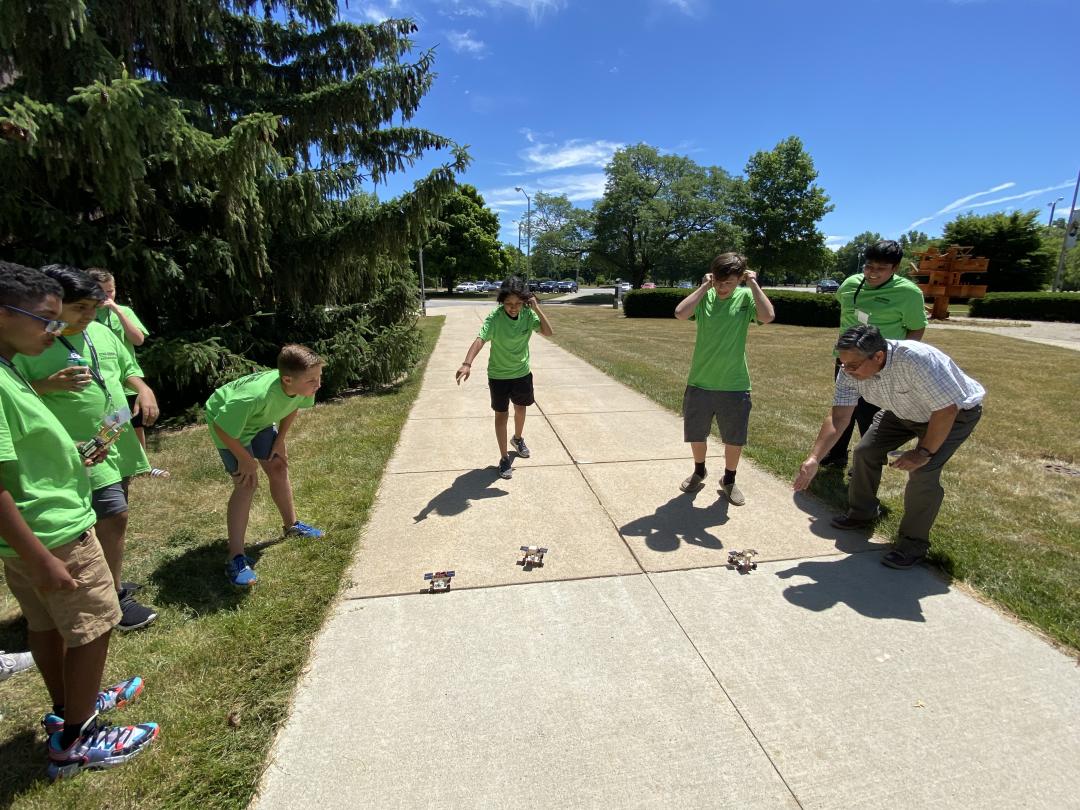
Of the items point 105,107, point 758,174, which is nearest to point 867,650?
point 105,107

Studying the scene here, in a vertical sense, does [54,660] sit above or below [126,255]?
below

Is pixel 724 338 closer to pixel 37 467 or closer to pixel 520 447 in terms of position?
pixel 520 447

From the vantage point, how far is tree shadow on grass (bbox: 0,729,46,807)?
1.83 m

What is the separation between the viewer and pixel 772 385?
30.6ft

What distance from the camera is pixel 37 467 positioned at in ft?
5.65

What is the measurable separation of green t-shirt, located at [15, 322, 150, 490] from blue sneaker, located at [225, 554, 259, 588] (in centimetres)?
70

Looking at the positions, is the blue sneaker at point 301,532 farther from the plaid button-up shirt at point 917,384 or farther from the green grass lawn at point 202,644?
the plaid button-up shirt at point 917,384

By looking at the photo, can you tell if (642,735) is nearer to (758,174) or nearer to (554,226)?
(758,174)

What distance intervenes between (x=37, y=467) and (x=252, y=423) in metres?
1.37

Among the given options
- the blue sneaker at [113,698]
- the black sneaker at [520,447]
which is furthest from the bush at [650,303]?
the blue sneaker at [113,698]

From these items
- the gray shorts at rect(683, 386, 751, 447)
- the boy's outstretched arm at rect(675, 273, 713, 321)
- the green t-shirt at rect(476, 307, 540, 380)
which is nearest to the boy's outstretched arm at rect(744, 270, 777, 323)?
the boy's outstretched arm at rect(675, 273, 713, 321)

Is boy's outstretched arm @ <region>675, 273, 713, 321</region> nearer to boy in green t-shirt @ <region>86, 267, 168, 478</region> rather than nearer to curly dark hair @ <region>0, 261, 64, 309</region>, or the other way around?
curly dark hair @ <region>0, 261, 64, 309</region>

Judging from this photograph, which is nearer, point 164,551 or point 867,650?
point 867,650

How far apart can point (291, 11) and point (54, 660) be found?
30.5 feet
